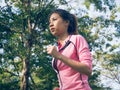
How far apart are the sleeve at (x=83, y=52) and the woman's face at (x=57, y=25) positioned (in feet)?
0.73

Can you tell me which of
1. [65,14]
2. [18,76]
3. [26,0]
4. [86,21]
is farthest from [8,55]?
[65,14]

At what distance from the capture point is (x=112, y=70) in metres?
34.8

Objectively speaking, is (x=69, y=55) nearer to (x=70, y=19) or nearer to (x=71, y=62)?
(x=71, y=62)

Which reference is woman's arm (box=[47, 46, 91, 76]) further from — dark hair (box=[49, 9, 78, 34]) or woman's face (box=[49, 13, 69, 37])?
→ dark hair (box=[49, 9, 78, 34])

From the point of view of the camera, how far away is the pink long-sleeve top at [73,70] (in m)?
2.53

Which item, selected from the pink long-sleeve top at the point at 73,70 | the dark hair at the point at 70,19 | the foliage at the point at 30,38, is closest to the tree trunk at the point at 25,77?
the foliage at the point at 30,38

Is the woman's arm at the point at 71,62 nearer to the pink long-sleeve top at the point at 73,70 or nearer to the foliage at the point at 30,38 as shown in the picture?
the pink long-sleeve top at the point at 73,70

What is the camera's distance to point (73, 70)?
101 inches

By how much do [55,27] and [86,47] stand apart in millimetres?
395

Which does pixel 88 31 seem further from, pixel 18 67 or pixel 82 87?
pixel 82 87

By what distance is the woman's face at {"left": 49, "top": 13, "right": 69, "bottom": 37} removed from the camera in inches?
110

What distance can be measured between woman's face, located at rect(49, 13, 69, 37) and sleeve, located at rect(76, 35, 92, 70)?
223 mm

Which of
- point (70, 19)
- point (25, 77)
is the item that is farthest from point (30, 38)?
point (70, 19)

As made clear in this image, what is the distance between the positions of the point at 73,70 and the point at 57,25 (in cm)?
50
